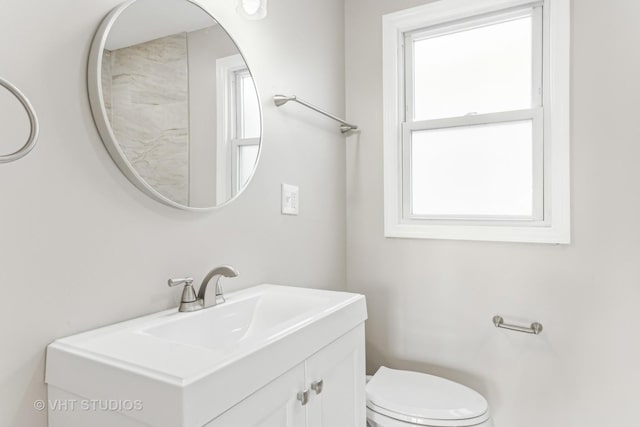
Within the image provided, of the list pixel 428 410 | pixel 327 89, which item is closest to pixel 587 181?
pixel 428 410

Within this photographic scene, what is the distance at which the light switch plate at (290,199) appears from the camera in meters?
1.41

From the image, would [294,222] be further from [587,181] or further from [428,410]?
[587,181]

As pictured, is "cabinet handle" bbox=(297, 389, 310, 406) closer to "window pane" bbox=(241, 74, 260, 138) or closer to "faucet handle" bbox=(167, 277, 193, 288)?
"faucet handle" bbox=(167, 277, 193, 288)

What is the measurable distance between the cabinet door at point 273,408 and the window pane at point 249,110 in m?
0.80

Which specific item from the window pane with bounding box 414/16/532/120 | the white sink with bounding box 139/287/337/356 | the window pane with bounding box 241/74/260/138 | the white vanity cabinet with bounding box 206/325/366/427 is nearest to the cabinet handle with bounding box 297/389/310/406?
the white vanity cabinet with bounding box 206/325/366/427

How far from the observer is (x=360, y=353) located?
1.11m

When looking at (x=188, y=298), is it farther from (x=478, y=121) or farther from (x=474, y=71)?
(x=474, y=71)

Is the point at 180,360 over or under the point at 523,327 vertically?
over

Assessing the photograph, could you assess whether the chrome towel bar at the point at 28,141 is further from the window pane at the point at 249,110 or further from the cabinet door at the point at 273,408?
the window pane at the point at 249,110

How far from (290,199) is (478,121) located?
99 centimetres

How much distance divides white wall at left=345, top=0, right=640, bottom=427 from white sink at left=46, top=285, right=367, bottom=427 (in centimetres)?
90

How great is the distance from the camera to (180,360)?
1.99ft

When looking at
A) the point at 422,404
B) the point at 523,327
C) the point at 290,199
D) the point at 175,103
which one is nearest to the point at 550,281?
the point at 523,327

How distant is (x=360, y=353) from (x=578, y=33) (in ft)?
5.06
